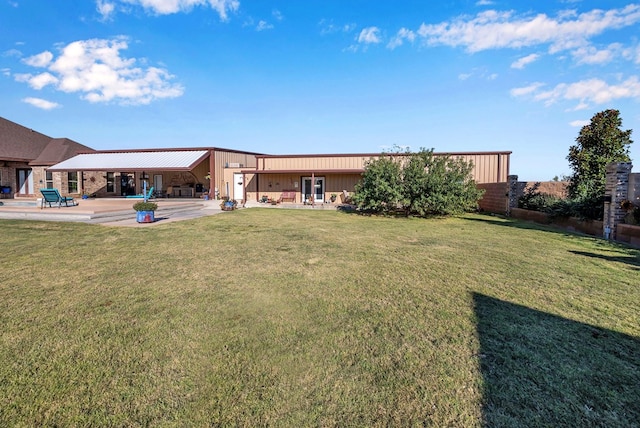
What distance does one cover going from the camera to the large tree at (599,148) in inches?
460

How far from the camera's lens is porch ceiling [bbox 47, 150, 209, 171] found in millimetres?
19641

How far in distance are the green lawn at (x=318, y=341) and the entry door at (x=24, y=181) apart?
23594 mm

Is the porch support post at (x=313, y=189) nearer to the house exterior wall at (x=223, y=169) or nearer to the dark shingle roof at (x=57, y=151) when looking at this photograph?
the house exterior wall at (x=223, y=169)

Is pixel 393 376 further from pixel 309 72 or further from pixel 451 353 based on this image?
pixel 309 72

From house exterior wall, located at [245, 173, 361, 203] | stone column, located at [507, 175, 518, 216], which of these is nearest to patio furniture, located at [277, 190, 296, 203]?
house exterior wall, located at [245, 173, 361, 203]

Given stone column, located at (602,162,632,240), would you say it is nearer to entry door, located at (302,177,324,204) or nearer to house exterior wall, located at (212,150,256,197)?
entry door, located at (302,177,324,204)

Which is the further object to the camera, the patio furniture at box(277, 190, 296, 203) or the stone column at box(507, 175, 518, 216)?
the patio furniture at box(277, 190, 296, 203)

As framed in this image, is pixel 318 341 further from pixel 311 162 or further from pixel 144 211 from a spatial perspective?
pixel 311 162

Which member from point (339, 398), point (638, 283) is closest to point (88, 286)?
point (339, 398)

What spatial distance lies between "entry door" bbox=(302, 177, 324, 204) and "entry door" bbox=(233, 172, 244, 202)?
186 inches

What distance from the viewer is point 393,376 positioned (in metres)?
2.52

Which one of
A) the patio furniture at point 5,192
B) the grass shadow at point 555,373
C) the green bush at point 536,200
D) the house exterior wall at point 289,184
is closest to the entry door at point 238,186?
the house exterior wall at point 289,184

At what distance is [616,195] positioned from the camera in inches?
343

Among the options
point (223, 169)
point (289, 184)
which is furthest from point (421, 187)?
point (223, 169)
